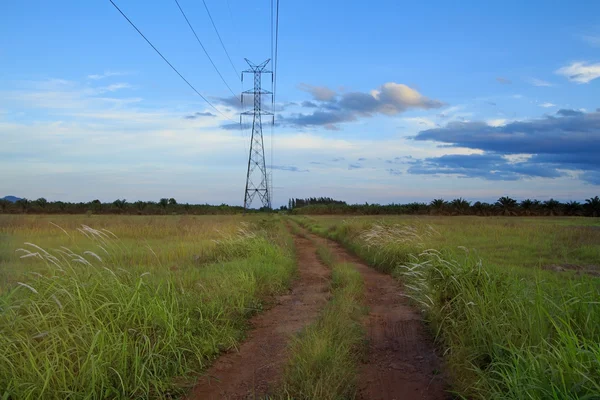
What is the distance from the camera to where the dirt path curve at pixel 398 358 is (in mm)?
4926

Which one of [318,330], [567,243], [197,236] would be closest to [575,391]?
[318,330]

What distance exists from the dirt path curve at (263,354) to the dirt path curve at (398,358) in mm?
1007

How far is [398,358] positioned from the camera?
5.98 m

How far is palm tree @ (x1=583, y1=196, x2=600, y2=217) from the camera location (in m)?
47.2

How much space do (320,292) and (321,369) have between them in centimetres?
538

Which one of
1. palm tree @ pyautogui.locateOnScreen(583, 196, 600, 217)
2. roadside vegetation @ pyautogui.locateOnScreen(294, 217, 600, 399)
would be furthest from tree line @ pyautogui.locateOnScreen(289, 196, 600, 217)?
roadside vegetation @ pyautogui.locateOnScreen(294, 217, 600, 399)

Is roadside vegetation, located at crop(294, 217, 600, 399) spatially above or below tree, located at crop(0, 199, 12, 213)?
below

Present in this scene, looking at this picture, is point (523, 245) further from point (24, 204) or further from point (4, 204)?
point (24, 204)

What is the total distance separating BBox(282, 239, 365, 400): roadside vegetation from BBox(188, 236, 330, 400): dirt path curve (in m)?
0.32

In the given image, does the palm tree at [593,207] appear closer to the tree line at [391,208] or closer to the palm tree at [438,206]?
the tree line at [391,208]

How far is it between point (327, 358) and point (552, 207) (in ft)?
176

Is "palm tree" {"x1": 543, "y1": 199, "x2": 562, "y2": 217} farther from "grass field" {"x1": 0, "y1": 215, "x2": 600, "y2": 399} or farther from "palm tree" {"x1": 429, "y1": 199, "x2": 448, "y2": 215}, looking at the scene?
"grass field" {"x1": 0, "y1": 215, "x2": 600, "y2": 399}

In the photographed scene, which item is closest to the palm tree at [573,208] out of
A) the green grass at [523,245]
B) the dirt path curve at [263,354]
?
the green grass at [523,245]

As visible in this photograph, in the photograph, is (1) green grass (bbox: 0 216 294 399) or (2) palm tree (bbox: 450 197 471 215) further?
(2) palm tree (bbox: 450 197 471 215)
